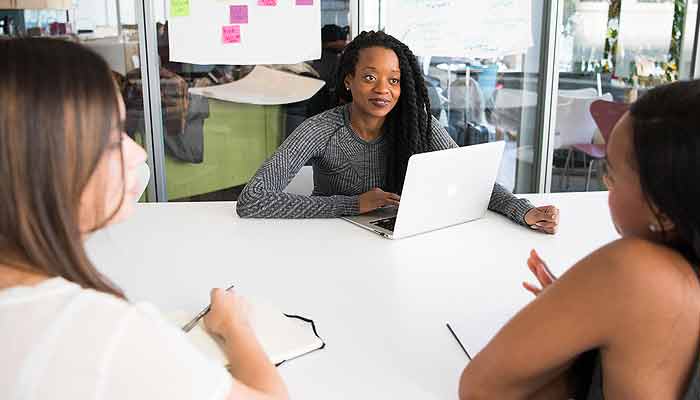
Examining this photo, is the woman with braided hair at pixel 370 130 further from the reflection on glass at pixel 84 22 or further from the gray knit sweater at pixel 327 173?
the reflection on glass at pixel 84 22

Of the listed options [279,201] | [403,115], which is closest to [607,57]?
[403,115]

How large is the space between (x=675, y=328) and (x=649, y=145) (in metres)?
0.22

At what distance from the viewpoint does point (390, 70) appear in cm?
220

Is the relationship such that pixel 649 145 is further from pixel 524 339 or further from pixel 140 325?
pixel 140 325

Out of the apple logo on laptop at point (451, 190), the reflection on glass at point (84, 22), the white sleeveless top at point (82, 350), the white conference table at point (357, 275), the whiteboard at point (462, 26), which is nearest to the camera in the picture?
the white sleeveless top at point (82, 350)

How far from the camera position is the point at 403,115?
2207mm

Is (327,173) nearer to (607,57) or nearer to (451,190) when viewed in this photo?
(451,190)

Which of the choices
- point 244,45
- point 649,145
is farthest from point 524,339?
point 244,45

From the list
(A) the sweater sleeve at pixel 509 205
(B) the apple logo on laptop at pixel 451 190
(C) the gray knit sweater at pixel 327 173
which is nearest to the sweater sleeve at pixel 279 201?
(C) the gray knit sweater at pixel 327 173

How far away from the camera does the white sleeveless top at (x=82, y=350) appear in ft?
2.22

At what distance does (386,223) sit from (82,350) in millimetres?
1223

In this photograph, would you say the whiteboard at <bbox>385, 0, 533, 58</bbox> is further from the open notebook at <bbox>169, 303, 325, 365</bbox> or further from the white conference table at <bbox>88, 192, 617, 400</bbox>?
the open notebook at <bbox>169, 303, 325, 365</bbox>

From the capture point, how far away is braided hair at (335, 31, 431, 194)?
2.18 meters

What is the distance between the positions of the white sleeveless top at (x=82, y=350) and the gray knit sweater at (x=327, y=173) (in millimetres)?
1170
